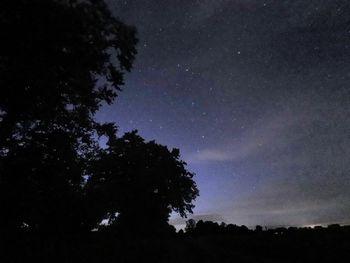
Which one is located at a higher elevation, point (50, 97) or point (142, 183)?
point (142, 183)

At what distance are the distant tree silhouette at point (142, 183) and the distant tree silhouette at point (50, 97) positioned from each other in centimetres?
2519

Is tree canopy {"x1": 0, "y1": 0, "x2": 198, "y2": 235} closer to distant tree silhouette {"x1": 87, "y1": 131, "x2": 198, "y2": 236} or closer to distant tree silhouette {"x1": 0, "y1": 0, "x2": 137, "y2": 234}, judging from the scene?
distant tree silhouette {"x1": 0, "y1": 0, "x2": 137, "y2": 234}

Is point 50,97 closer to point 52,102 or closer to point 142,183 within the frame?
point 52,102

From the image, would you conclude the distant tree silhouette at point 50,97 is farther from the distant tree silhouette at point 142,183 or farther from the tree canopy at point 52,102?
the distant tree silhouette at point 142,183

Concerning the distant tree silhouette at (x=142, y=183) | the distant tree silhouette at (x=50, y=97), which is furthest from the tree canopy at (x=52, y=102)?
the distant tree silhouette at (x=142, y=183)

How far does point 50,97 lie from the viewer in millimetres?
15711

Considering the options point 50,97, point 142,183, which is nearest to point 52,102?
point 50,97

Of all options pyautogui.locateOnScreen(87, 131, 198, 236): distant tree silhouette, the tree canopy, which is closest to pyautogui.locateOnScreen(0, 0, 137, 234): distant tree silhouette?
the tree canopy

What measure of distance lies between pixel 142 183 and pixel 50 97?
31.8m

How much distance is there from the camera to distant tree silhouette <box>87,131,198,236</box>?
4569cm

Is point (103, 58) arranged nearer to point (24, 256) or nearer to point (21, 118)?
point (21, 118)

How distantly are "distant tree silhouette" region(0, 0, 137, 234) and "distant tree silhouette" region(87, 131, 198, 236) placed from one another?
2519cm

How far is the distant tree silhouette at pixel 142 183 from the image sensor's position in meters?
45.7

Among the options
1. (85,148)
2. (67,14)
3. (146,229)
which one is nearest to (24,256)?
(85,148)
